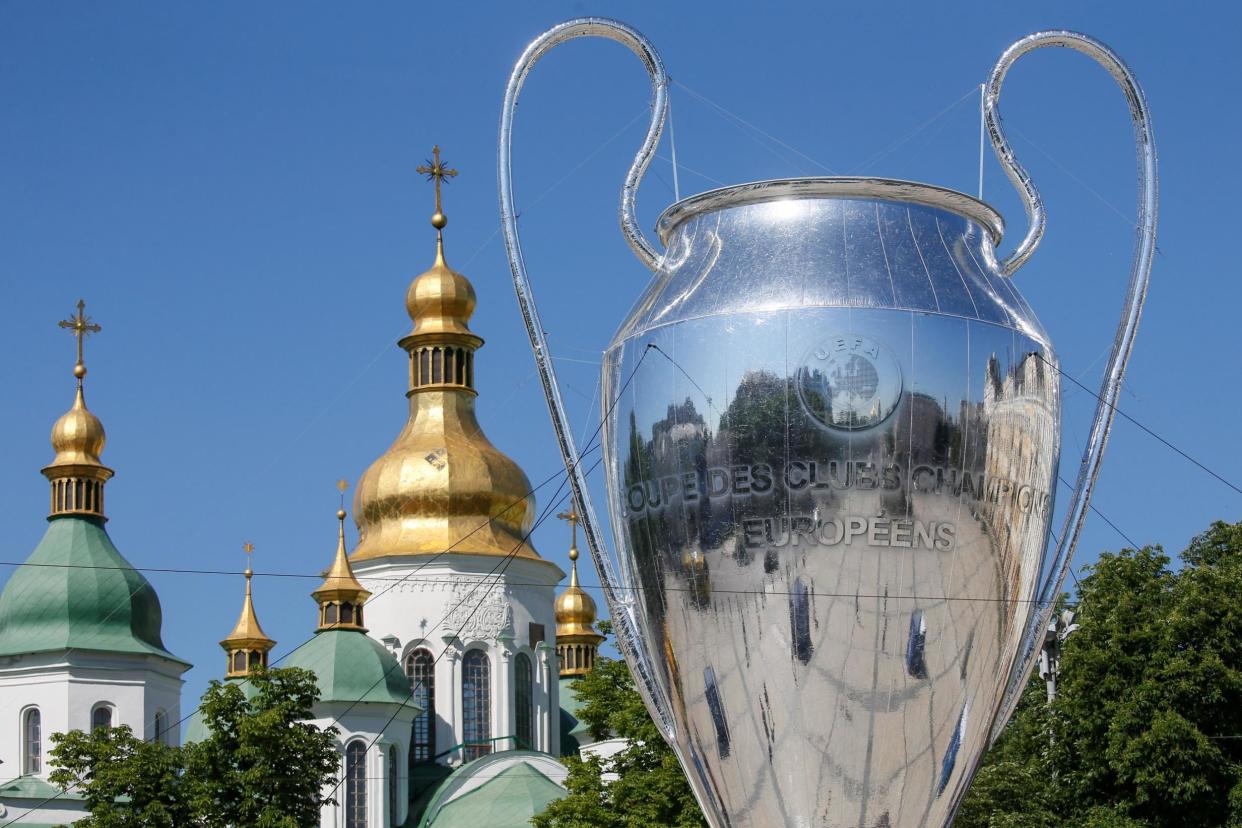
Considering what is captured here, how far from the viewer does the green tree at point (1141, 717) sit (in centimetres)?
3941

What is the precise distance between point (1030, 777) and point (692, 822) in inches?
273

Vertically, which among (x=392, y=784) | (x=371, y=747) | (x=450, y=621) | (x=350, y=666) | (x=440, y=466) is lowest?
(x=392, y=784)

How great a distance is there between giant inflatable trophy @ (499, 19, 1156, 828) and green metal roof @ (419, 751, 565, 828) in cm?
4418

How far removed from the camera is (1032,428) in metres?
17.5

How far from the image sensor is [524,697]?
70500 millimetres

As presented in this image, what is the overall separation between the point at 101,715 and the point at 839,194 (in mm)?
52969

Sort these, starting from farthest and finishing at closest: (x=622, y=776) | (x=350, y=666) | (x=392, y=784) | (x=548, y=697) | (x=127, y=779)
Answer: (x=548, y=697)
(x=392, y=784)
(x=350, y=666)
(x=622, y=776)
(x=127, y=779)

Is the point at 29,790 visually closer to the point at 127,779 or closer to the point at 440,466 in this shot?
the point at 440,466

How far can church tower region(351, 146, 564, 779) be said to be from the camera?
68.7m

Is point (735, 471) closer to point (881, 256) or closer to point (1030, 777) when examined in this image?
point (881, 256)

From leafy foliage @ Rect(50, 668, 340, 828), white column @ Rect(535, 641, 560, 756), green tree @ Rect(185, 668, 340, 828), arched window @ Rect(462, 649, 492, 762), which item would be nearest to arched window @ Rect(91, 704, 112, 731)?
arched window @ Rect(462, 649, 492, 762)

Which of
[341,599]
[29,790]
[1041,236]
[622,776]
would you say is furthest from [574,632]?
[1041,236]

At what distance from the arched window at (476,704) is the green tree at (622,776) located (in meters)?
21.0

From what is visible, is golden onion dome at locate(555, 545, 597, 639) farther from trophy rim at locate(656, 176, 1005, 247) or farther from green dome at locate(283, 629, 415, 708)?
trophy rim at locate(656, 176, 1005, 247)
